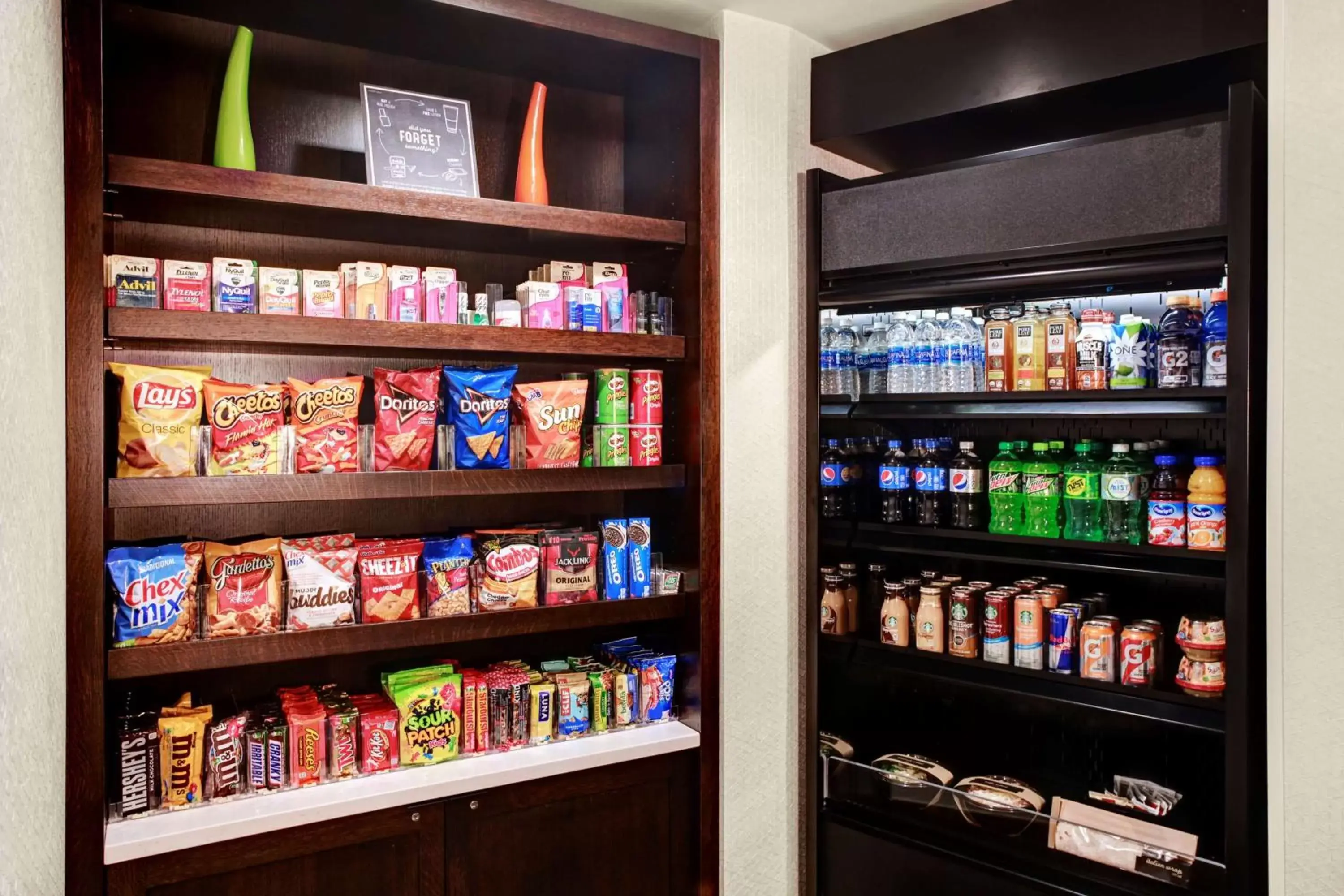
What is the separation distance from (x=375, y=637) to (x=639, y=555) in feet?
2.31

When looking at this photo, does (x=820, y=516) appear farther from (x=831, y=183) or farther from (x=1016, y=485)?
(x=831, y=183)

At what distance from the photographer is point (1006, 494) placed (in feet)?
7.26

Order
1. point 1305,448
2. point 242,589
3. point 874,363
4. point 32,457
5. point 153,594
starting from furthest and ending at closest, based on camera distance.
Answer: point 874,363 → point 242,589 → point 153,594 → point 1305,448 → point 32,457

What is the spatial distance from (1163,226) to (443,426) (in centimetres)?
170

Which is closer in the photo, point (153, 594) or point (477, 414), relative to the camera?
point (153, 594)

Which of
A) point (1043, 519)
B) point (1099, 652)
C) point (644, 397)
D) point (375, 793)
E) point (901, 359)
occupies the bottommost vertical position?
point (375, 793)

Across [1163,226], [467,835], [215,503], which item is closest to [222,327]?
[215,503]

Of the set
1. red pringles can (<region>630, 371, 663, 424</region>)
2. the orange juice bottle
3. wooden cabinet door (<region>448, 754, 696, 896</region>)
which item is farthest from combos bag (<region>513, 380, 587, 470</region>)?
the orange juice bottle

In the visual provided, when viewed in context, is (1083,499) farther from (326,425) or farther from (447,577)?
(326,425)

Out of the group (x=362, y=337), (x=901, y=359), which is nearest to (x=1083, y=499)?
(x=901, y=359)

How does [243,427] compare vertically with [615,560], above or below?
above

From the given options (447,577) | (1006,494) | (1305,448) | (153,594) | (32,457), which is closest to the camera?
(32,457)

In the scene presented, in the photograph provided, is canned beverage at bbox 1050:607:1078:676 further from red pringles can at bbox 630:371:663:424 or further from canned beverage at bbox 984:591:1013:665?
red pringles can at bbox 630:371:663:424

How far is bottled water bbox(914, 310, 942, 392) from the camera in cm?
230
